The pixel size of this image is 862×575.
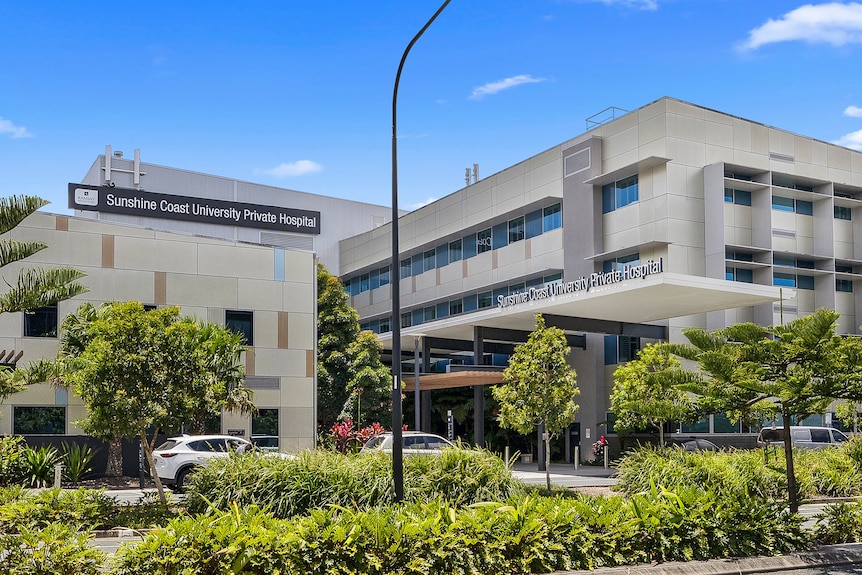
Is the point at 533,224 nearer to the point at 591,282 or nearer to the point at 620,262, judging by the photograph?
the point at 620,262

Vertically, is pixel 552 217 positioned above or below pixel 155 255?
above

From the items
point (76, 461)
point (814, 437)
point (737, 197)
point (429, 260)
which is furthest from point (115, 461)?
point (429, 260)

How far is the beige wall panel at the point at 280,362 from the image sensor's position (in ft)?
112

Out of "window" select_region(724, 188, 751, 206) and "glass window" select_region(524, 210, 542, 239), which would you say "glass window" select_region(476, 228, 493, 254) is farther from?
"window" select_region(724, 188, 751, 206)

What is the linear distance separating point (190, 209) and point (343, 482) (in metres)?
34.9

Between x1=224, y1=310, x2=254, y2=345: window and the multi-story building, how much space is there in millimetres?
8594

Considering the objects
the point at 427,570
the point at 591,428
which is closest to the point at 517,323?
the point at 591,428

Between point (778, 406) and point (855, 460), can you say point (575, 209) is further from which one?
point (778, 406)

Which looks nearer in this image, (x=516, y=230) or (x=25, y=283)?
(x=25, y=283)

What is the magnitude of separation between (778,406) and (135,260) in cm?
2348

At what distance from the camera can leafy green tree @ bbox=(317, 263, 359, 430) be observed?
4450 cm

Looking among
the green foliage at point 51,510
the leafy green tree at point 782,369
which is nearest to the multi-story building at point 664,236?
the leafy green tree at point 782,369

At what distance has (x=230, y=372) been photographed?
97.5ft

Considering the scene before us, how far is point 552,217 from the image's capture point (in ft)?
155
